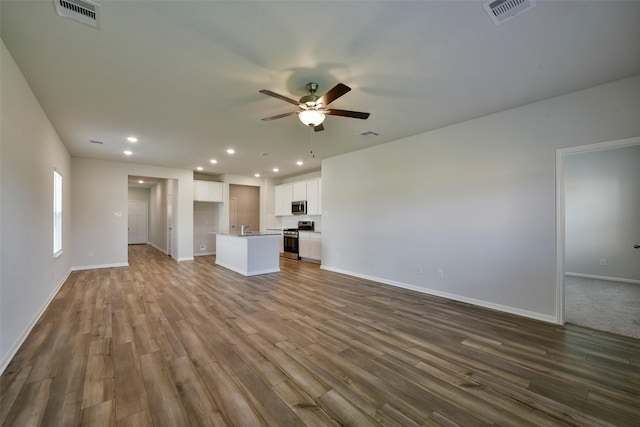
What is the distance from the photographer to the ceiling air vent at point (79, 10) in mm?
1831

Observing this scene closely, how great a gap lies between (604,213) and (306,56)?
6.86 m

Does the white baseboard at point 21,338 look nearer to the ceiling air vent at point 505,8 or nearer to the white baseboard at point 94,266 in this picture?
the white baseboard at point 94,266

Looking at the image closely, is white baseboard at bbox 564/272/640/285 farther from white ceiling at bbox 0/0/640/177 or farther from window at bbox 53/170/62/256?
window at bbox 53/170/62/256

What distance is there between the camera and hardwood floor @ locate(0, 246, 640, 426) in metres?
1.74

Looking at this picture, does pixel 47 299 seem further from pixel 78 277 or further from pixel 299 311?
pixel 299 311

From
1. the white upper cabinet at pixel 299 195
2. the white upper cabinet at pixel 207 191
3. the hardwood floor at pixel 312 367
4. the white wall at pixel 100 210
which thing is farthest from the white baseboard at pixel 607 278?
the white wall at pixel 100 210

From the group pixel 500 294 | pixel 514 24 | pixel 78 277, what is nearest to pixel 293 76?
pixel 514 24

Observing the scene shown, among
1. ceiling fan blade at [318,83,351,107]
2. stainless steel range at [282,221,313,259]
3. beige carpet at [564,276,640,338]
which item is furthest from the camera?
stainless steel range at [282,221,313,259]

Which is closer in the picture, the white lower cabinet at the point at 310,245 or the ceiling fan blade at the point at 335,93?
the ceiling fan blade at the point at 335,93

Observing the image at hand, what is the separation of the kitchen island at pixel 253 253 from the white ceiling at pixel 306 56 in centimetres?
277

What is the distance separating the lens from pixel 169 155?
614cm

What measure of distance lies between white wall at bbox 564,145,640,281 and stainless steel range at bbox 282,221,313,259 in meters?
6.20

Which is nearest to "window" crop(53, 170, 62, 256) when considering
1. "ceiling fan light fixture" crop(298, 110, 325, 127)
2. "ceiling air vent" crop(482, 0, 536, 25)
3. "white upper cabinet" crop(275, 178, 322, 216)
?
"ceiling fan light fixture" crop(298, 110, 325, 127)

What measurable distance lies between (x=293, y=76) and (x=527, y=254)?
3.64 meters
